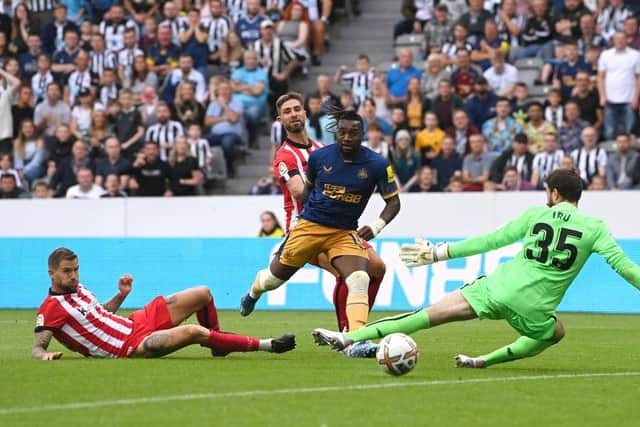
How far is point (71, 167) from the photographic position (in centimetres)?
2453

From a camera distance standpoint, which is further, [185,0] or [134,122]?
[185,0]

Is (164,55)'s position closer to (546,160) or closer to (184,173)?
(184,173)

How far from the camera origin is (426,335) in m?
14.9

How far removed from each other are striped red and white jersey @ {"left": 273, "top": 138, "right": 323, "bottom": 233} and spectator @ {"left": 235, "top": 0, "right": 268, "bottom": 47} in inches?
499

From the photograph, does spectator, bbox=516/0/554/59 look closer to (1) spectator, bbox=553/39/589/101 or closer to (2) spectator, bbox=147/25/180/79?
(1) spectator, bbox=553/39/589/101

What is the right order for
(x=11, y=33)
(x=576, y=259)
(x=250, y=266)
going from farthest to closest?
1. (x=11, y=33)
2. (x=250, y=266)
3. (x=576, y=259)

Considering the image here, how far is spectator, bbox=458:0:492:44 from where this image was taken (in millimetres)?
23719

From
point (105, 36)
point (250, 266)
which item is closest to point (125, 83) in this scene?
point (105, 36)

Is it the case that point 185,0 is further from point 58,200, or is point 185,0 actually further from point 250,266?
point 250,266

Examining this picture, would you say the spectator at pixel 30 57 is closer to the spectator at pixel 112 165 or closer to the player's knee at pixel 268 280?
the spectator at pixel 112 165

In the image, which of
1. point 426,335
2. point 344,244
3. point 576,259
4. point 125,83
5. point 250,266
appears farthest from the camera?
point 125,83

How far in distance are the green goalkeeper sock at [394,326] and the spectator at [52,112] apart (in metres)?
16.1

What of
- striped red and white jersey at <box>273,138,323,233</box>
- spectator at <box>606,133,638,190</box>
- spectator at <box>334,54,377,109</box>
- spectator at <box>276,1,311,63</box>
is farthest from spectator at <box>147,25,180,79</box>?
striped red and white jersey at <box>273,138,323,233</box>

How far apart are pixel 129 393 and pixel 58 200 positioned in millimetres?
14750
